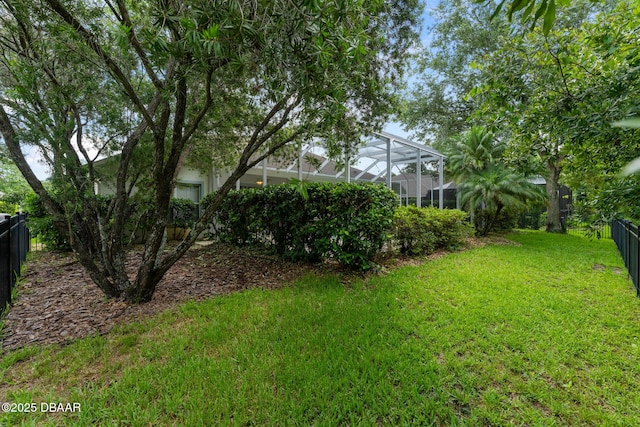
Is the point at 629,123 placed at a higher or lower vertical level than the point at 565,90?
lower

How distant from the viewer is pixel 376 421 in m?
2.04

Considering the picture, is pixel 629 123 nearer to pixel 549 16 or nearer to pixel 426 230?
pixel 549 16

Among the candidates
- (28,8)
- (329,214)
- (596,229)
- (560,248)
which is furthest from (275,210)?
(560,248)

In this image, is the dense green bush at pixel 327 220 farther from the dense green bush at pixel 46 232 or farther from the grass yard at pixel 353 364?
the dense green bush at pixel 46 232

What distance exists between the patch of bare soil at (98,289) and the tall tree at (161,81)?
1.16 feet

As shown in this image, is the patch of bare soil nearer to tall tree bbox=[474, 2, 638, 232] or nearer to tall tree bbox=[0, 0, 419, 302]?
tall tree bbox=[0, 0, 419, 302]

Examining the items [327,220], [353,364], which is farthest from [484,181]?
[353,364]

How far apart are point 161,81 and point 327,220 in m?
3.10

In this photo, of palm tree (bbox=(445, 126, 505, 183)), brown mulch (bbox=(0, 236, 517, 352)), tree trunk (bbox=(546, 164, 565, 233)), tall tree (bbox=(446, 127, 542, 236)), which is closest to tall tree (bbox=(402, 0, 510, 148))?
palm tree (bbox=(445, 126, 505, 183))

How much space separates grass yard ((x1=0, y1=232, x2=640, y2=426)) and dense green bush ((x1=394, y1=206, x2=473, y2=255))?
245 centimetres

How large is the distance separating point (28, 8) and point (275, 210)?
4184 millimetres

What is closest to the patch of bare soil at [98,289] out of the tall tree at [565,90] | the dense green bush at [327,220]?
the dense green bush at [327,220]

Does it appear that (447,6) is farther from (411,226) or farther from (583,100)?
(583,100)

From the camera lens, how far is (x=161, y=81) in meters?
3.59
